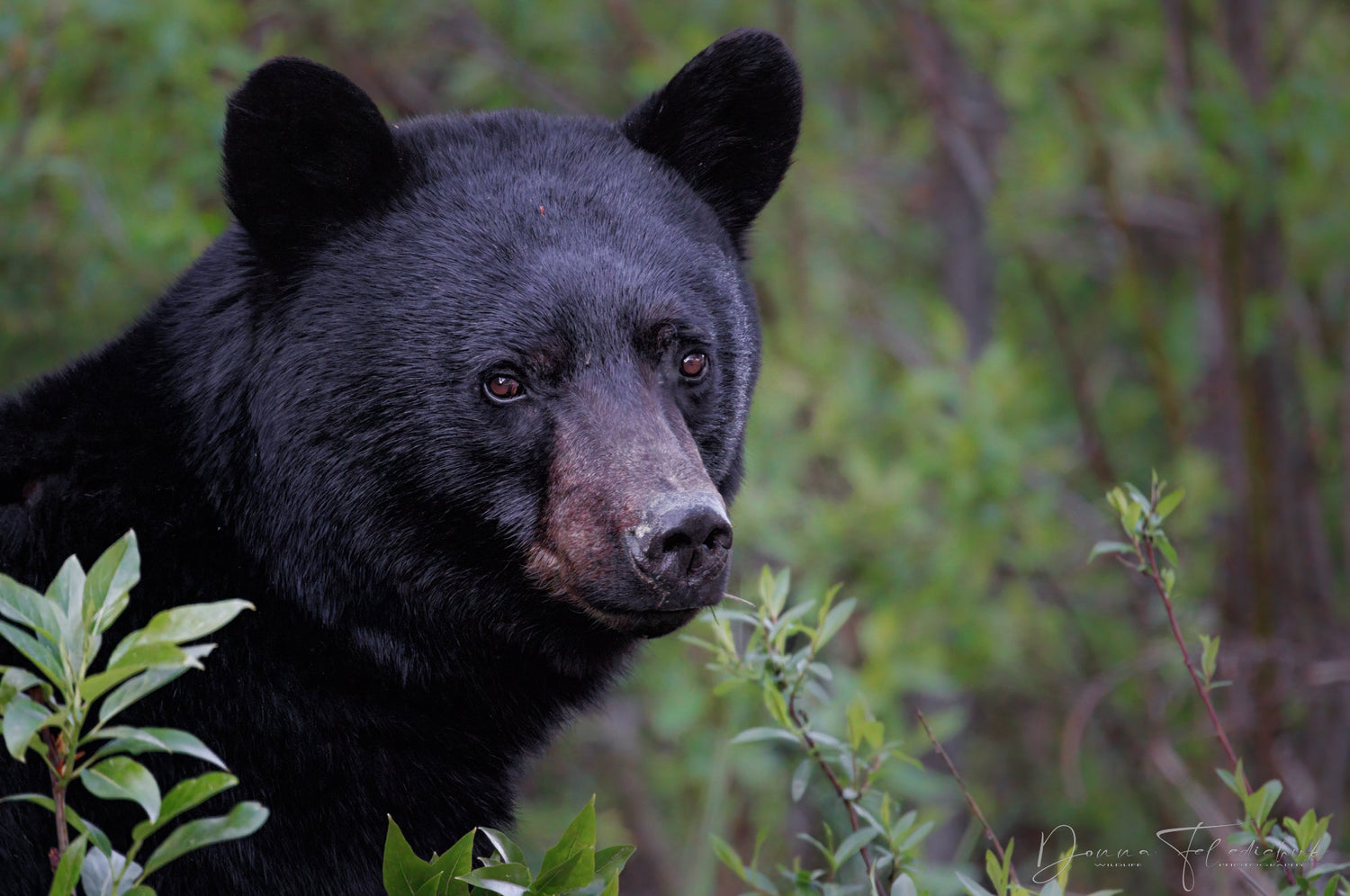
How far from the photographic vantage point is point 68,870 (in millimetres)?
1542

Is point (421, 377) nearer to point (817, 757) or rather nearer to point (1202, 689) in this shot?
point (817, 757)

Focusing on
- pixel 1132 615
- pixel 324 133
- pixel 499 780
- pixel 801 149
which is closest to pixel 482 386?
pixel 324 133

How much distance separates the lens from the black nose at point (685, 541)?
2.36 meters

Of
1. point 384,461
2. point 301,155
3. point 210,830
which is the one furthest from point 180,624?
point 301,155

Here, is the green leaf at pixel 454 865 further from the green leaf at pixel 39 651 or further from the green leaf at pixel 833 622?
the green leaf at pixel 833 622

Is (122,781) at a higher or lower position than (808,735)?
higher

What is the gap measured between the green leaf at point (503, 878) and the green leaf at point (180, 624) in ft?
1.58

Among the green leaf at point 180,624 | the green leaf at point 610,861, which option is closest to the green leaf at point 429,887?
the green leaf at point 610,861

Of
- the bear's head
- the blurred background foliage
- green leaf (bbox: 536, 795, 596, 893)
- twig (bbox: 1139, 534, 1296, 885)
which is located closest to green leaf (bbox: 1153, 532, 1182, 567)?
twig (bbox: 1139, 534, 1296, 885)

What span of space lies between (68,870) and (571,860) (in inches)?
23.8

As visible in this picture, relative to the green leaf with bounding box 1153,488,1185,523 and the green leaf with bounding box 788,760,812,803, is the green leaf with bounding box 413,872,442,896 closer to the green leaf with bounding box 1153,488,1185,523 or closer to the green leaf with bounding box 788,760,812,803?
the green leaf with bounding box 788,760,812,803

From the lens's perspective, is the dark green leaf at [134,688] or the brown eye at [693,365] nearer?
the dark green leaf at [134,688]

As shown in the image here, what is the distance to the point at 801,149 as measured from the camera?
6.57 metres

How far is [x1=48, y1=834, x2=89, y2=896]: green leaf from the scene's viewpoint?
5.04 ft
